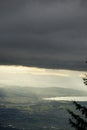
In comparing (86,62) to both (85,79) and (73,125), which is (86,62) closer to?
(85,79)

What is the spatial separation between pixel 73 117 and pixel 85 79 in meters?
4.18

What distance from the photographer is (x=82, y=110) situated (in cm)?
4103

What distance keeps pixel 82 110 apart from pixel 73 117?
56.9 inches

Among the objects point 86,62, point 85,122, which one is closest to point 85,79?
point 86,62

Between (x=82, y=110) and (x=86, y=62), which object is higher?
(x=86, y=62)

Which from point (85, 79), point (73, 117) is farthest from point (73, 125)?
point (85, 79)

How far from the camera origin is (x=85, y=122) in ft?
134

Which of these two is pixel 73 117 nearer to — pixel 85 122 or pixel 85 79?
pixel 85 122

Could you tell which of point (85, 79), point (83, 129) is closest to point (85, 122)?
point (83, 129)

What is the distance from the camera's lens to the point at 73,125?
42312mm

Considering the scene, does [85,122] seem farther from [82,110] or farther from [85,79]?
[85,79]

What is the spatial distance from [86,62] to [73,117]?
5.95 meters

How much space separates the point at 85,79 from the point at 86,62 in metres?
1.80

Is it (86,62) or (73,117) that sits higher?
(86,62)
